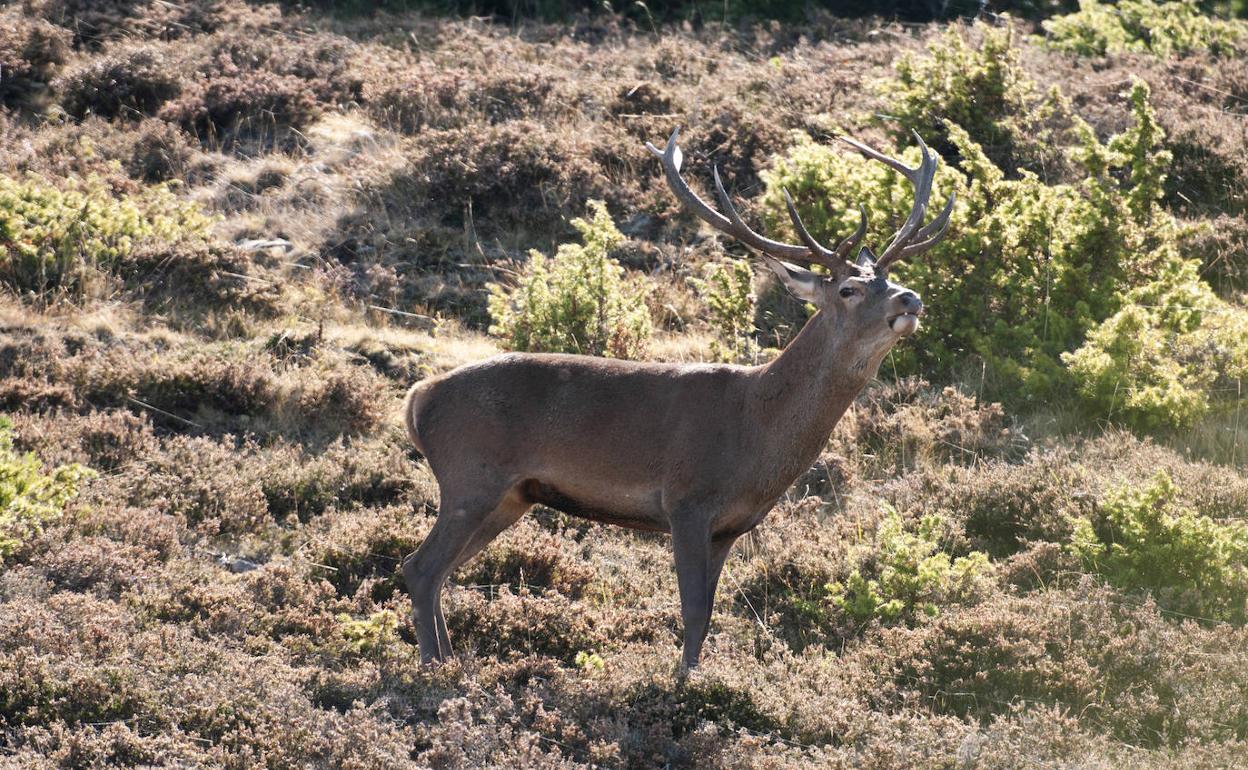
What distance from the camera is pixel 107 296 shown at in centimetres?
1194

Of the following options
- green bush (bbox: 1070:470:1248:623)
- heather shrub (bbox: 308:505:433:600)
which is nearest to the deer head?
green bush (bbox: 1070:470:1248:623)

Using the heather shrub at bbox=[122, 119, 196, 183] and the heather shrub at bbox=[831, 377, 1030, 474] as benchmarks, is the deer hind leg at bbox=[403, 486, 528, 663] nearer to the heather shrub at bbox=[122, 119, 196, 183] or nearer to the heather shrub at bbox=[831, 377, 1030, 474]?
the heather shrub at bbox=[831, 377, 1030, 474]

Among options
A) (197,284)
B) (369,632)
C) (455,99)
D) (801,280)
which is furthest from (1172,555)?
(455,99)

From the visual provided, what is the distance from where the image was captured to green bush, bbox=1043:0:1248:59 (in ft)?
58.3

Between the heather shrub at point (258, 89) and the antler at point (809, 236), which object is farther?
the heather shrub at point (258, 89)

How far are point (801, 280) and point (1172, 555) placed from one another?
9.35ft

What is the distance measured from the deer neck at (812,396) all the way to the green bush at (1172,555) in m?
2.15

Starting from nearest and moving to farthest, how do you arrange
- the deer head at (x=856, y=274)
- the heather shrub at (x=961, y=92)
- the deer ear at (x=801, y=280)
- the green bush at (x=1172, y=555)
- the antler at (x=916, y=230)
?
the deer head at (x=856, y=274), the deer ear at (x=801, y=280), the antler at (x=916, y=230), the green bush at (x=1172, y=555), the heather shrub at (x=961, y=92)

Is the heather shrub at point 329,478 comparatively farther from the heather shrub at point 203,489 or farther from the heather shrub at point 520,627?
the heather shrub at point 520,627

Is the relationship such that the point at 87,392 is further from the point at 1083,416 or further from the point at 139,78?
the point at 1083,416

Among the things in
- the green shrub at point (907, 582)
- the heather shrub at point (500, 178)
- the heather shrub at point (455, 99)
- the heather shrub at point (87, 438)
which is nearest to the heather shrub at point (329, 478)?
the heather shrub at point (87, 438)

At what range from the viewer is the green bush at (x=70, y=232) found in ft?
39.0

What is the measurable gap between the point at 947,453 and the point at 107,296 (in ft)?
23.9

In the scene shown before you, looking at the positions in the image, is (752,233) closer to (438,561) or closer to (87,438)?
(438,561)
